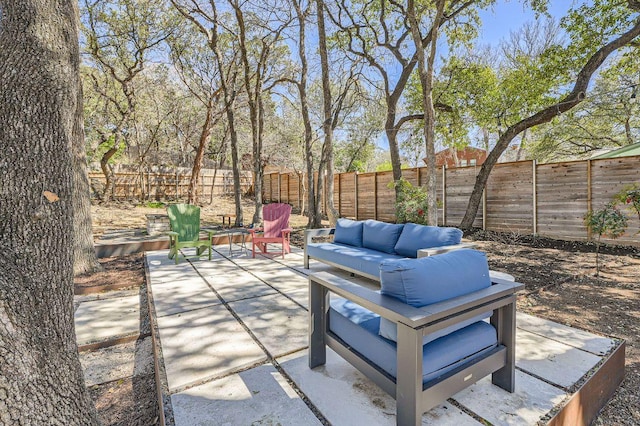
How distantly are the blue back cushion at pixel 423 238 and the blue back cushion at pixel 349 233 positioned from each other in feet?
2.35

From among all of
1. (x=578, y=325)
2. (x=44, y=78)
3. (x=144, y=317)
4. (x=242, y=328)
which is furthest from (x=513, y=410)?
(x=144, y=317)

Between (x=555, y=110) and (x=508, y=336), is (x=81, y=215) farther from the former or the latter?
(x=555, y=110)

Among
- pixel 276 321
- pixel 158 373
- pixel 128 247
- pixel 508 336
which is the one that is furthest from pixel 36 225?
pixel 128 247

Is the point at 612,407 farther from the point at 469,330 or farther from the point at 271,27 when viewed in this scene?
the point at 271,27

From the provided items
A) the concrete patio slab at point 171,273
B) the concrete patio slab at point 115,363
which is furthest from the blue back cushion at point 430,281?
the concrete patio slab at point 171,273

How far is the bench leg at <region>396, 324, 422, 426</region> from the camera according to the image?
1.32 metres

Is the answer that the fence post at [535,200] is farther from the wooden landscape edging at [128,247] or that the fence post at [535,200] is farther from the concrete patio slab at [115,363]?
the concrete patio slab at [115,363]

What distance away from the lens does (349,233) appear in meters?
4.67

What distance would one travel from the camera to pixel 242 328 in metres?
2.63

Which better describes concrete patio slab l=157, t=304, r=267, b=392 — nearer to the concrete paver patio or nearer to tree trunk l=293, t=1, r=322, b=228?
the concrete paver patio

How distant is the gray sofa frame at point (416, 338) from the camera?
1345mm

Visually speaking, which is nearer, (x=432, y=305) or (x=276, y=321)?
(x=432, y=305)

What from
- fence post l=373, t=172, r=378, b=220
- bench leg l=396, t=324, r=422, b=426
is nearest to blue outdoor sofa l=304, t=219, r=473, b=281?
bench leg l=396, t=324, r=422, b=426

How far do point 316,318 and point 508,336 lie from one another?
3.53 feet
